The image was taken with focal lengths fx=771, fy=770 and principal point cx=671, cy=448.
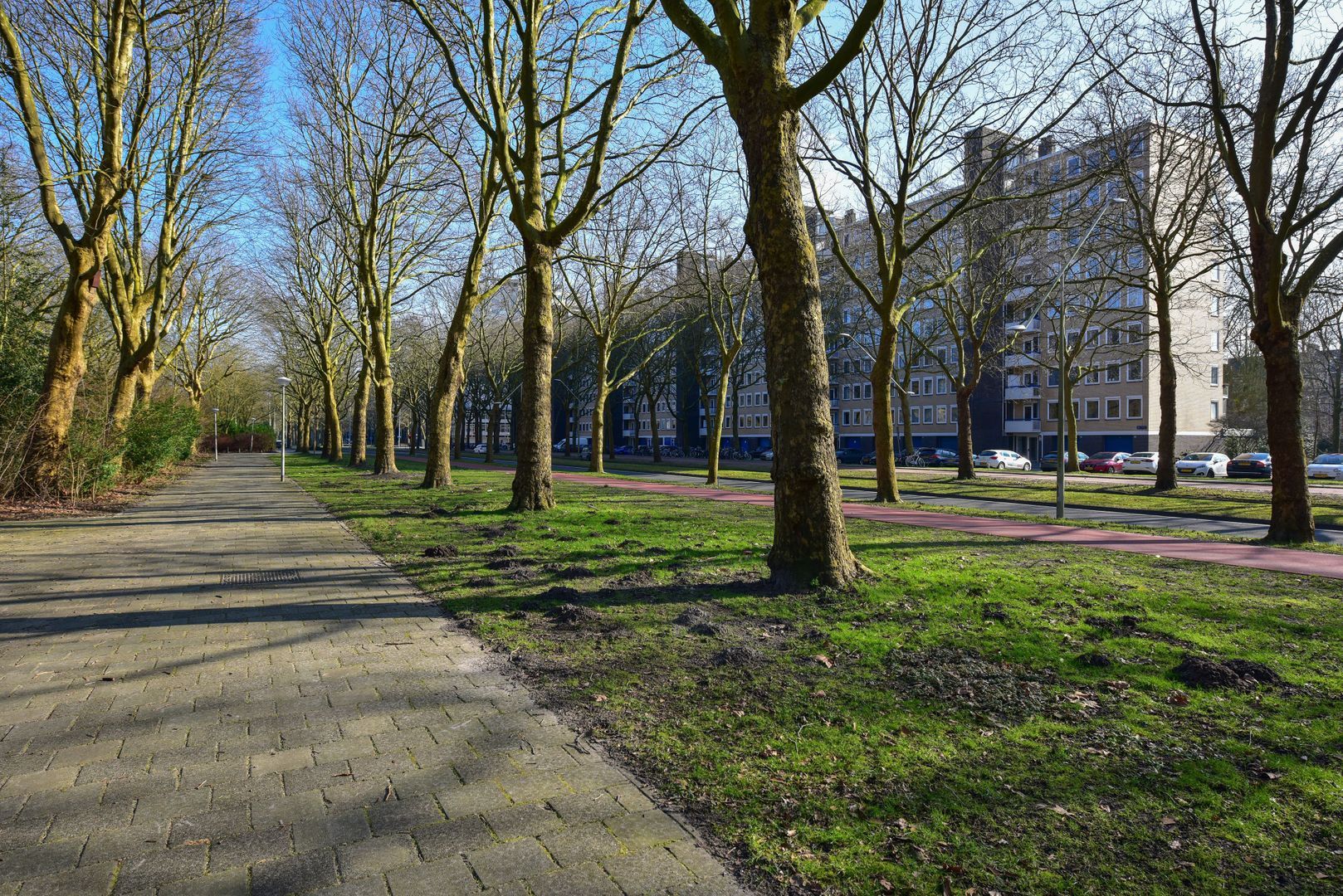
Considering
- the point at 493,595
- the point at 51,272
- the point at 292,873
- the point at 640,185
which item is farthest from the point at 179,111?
the point at 292,873

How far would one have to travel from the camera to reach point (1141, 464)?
43938 millimetres

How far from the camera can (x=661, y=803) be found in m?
3.22

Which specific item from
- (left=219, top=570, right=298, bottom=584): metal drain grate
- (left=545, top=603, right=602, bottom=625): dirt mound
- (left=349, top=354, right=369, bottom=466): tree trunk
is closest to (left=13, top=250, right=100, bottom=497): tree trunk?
(left=219, top=570, right=298, bottom=584): metal drain grate

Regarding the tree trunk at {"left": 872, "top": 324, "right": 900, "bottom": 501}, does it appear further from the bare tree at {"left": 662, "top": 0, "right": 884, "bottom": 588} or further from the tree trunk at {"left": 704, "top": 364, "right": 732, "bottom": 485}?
the bare tree at {"left": 662, "top": 0, "right": 884, "bottom": 588}

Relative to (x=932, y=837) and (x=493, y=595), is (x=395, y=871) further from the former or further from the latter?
(x=493, y=595)

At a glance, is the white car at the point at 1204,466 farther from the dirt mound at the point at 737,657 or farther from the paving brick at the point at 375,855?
the paving brick at the point at 375,855

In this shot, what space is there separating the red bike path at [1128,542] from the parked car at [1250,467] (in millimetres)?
32597

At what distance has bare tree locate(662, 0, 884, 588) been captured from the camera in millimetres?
6949

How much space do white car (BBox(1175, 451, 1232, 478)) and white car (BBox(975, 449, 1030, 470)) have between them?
10169mm

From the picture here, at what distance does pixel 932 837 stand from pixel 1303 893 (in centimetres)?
118

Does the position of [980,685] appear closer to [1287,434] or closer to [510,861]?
[510,861]

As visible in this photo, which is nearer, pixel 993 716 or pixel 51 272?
pixel 993 716

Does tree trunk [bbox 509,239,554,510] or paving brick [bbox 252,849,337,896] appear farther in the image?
tree trunk [bbox 509,239,554,510]

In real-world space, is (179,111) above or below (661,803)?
above
